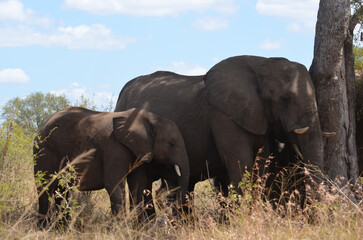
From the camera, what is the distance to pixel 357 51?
1177 cm

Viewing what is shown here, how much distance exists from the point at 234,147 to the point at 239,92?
0.83m

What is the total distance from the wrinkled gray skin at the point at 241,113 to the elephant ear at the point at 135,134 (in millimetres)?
964

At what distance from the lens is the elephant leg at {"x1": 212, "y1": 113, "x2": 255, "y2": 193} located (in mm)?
8125

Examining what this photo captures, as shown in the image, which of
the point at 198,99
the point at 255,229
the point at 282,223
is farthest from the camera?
the point at 198,99

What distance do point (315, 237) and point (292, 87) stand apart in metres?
2.63

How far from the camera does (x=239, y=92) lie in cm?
832

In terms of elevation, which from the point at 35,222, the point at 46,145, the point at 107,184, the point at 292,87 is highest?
the point at 292,87

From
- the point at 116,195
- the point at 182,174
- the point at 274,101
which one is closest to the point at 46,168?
the point at 116,195

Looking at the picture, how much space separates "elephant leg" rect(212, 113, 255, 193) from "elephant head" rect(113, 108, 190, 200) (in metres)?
0.60

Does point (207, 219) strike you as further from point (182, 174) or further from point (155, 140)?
point (155, 140)

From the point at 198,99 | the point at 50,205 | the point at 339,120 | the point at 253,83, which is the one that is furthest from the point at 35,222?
the point at 339,120

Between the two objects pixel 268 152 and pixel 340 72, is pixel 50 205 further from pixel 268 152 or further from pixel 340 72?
pixel 340 72

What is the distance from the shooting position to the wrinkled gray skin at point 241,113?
8133 millimetres

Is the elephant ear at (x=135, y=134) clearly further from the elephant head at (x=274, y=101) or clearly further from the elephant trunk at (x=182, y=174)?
the elephant head at (x=274, y=101)
